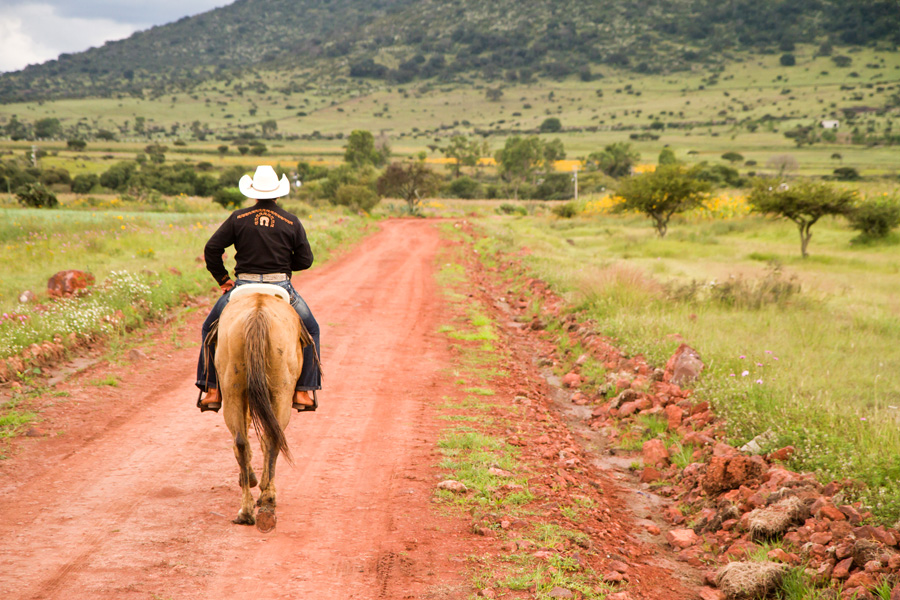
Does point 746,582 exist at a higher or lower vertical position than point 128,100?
lower

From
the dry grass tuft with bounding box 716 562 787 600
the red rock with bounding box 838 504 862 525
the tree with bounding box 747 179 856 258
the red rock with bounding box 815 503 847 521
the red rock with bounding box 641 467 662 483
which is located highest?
the tree with bounding box 747 179 856 258

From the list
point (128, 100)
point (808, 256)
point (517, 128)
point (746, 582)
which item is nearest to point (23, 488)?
point (746, 582)

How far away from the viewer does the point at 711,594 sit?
498 centimetres

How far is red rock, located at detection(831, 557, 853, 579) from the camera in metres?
4.59

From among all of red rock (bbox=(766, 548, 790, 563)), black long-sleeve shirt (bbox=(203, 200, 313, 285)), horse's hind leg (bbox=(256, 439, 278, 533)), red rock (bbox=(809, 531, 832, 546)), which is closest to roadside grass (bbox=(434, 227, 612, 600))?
red rock (bbox=(766, 548, 790, 563))

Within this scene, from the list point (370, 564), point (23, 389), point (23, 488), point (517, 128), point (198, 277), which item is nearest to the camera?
point (370, 564)

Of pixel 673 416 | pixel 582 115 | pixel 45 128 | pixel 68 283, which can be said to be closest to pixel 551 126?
pixel 582 115

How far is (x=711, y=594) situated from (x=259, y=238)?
472 cm

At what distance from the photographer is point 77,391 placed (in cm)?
824

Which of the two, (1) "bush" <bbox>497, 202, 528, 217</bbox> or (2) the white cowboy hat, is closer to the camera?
(2) the white cowboy hat

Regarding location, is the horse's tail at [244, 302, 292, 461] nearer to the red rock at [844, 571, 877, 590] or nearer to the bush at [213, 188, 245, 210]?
the red rock at [844, 571, 877, 590]

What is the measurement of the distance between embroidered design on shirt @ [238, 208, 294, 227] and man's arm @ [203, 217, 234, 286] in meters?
0.16

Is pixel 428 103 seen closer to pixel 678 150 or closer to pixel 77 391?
pixel 678 150

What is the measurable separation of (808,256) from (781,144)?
88825 millimetres
